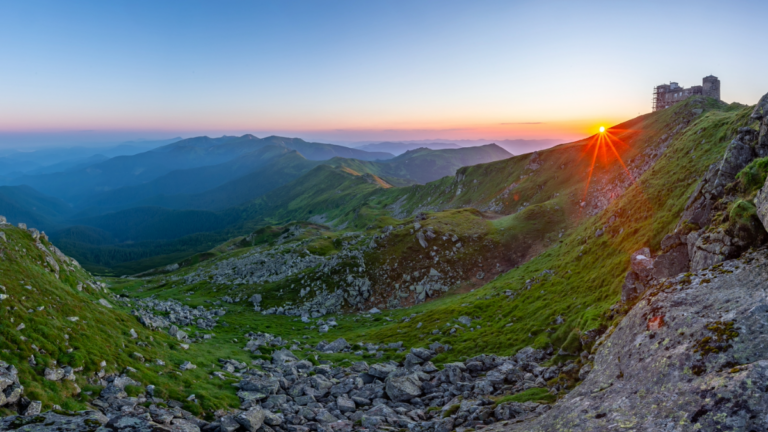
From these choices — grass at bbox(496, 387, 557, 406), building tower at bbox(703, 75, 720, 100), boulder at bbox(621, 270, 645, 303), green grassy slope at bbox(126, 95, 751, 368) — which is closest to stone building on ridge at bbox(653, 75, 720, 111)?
building tower at bbox(703, 75, 720, 100)

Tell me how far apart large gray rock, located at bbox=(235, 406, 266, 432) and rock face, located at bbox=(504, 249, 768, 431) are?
56.9 ft

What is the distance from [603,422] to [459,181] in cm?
18580

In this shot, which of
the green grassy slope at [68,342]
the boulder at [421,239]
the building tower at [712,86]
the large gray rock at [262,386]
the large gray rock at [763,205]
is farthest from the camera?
the building tower at [712,86]

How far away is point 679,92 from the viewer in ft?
460

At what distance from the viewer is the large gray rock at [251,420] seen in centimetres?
2395

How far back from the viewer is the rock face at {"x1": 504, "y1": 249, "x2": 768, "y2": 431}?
13418 mm

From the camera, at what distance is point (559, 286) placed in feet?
158

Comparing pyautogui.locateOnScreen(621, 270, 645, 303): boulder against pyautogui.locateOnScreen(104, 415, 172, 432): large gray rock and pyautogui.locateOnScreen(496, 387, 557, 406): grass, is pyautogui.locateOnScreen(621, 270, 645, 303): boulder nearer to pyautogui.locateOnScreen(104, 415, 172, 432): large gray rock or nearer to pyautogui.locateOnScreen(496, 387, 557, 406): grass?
pyautogui.locateOnScreen(496, 387, 557, 406): grass

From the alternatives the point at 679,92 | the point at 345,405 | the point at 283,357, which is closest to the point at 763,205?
the point at 345,405

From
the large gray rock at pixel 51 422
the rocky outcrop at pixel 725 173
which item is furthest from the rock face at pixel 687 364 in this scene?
the large gray rock at pixel 51 422

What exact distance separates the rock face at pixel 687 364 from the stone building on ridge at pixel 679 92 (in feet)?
455

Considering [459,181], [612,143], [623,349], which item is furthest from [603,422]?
[459,181]

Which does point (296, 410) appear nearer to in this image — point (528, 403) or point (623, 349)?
point (528, 403)

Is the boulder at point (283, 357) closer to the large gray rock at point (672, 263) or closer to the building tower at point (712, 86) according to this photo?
the large gray rock at point (672, 263)
